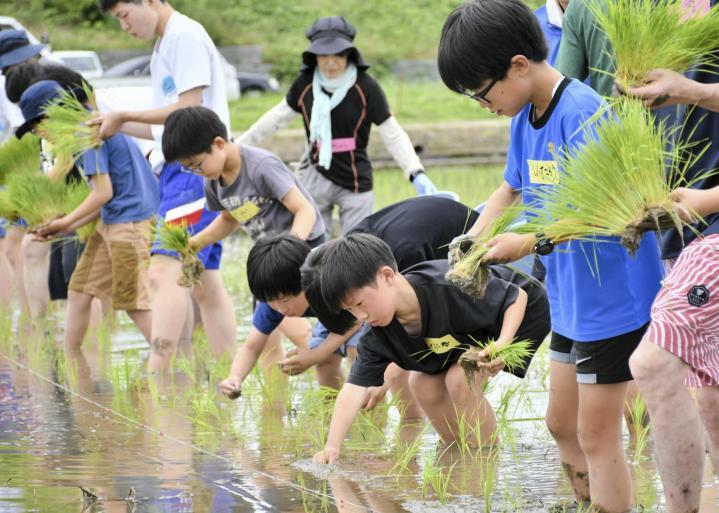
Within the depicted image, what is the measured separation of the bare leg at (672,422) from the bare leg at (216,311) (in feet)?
11.3

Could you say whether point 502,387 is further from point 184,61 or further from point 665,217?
point 665,217

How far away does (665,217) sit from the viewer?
3139 millimetres

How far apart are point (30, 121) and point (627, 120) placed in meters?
4.63

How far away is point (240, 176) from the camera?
571 centimetres

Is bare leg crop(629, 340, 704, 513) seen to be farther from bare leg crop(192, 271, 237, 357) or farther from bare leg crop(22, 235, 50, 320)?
bare leg crop(22, 235, 50, 320)

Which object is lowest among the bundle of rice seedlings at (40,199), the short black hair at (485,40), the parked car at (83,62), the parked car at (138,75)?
the parked car at (138,75)

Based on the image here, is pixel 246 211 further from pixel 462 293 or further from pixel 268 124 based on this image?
pixel 268 124

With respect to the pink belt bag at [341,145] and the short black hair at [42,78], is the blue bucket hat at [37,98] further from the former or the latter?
the pink belt bag at [341,145]

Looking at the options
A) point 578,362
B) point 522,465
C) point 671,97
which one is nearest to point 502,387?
point 522,465

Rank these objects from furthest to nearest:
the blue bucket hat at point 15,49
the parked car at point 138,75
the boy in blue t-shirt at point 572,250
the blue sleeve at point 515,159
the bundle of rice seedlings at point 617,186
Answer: the parked car at point 138,75 → the blue bucket hat at point 15,49 → the blue sleeve at point 515,159 → the boy in blue t-shirt at point 572,250 → the bundle of rice seedlings at point 617,186

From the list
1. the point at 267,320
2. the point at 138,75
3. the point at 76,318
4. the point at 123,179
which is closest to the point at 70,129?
the point at 123,179

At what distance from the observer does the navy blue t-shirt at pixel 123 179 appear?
6.86m

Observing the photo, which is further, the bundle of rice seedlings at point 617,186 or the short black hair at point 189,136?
the short black hair at point 189,136

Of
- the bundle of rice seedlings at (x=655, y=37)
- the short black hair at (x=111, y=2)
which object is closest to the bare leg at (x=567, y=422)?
the bundle of rice seedlings at (x=655, y=37)
